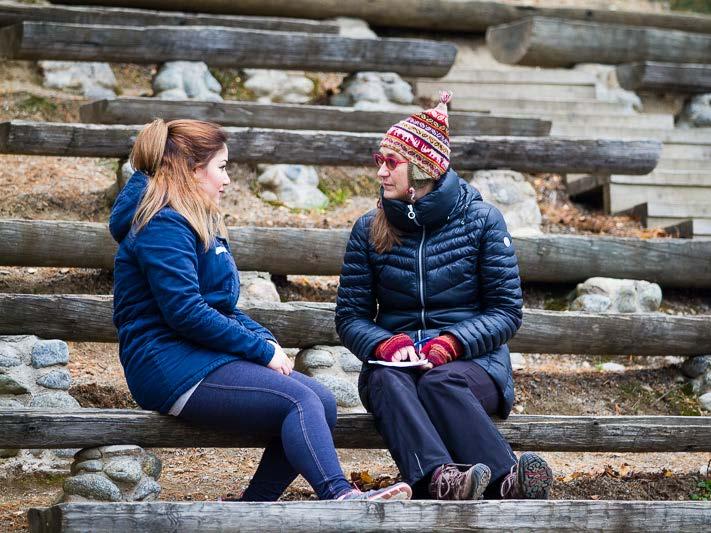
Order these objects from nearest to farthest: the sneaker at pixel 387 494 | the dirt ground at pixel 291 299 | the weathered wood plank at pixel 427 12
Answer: the sneaker at pixel 387 494
the dirt ground at pixel 291 299
the weathered wood plank at pixel 427 12

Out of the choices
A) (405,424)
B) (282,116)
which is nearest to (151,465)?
(405,424)

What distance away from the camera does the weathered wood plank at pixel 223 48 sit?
834 cm

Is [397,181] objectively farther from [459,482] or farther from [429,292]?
[459,482]

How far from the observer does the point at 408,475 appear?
14.4ft

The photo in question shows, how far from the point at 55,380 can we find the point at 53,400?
0.35 feet

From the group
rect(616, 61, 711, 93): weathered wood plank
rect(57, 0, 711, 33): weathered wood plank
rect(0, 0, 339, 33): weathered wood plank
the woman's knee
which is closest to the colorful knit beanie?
the woman's knee

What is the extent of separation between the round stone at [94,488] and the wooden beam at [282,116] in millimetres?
3769

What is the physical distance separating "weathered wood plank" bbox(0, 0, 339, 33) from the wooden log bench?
16.7ft

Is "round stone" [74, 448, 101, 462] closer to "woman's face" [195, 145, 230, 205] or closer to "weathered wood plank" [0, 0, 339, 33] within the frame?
"woman's face" [195, 145, 230, 205]

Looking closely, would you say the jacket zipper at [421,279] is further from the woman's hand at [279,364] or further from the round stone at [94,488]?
the round stone at [94,488]

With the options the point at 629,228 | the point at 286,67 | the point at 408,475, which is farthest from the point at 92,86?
the point at 408,475

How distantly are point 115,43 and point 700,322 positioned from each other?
473 cm

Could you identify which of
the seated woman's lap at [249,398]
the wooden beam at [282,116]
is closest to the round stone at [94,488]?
the seated woman's lap at [249,398]

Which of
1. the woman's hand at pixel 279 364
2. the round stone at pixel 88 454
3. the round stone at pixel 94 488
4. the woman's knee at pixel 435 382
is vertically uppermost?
the woman's hand at pixel 279 364
